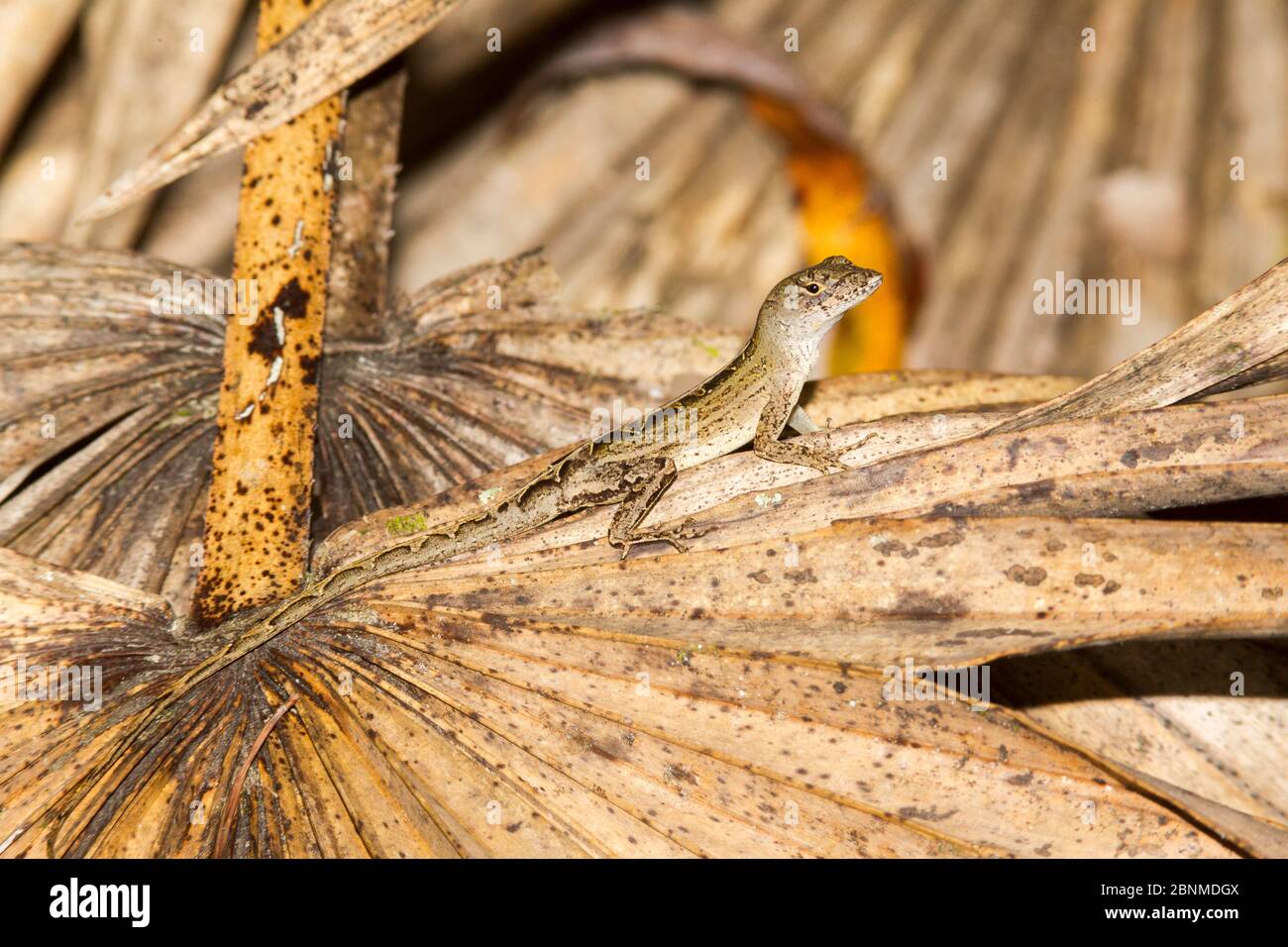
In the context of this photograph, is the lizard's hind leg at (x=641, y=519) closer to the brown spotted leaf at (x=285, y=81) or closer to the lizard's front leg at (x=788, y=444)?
the lizard's front leg at (x=788, y=444)

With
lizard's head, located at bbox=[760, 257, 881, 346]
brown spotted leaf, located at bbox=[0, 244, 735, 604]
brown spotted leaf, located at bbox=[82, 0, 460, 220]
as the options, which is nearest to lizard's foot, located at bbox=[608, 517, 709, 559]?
brown spotted leaf, located at bbox=[0, 244, 735, 604]

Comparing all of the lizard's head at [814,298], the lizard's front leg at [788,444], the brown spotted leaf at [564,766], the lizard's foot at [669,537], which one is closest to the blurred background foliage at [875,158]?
the lizard's head at [814,298]

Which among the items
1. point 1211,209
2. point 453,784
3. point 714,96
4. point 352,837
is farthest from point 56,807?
point 1211,209

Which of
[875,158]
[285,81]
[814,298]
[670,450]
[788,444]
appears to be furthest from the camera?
[875,158]

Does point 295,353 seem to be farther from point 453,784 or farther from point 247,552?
point 453,784

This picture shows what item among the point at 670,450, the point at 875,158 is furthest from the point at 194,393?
the point at 875,158

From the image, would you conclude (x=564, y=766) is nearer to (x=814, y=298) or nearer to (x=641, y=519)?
(x=641, y=519)

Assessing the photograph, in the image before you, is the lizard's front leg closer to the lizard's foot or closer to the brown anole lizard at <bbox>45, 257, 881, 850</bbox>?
the brown anole lizard at <bbox>45, 257, 881, 850</bbox>
